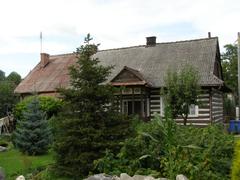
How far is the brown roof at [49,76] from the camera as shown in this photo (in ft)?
97.3

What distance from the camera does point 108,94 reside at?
9469 millimetres

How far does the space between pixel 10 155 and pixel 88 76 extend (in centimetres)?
629

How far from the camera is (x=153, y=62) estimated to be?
27031 mm

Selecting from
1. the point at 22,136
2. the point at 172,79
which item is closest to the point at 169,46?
the point at 172,79

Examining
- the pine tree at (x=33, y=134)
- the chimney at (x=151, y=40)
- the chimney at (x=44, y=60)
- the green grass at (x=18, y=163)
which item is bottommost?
the green grass at (x=18, y=163)

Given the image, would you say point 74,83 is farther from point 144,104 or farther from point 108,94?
point 144,104

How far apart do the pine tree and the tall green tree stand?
92.9 ft

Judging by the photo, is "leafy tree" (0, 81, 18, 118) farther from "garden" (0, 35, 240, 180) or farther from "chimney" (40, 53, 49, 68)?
"garden" (0, 35, 240, 180)

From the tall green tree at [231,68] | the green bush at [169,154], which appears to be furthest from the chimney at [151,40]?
the green bush at [169,154]

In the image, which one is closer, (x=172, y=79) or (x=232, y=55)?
(x=172, y=79)

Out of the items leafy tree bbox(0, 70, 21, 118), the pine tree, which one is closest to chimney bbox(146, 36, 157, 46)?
leafy tree bbox(0, 70, 21, 118)

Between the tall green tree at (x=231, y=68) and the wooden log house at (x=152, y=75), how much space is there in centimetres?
1350

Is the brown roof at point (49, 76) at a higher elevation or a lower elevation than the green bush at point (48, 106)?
higher

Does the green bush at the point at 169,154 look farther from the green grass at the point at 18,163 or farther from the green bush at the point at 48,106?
the green bush at the point at 48,106
